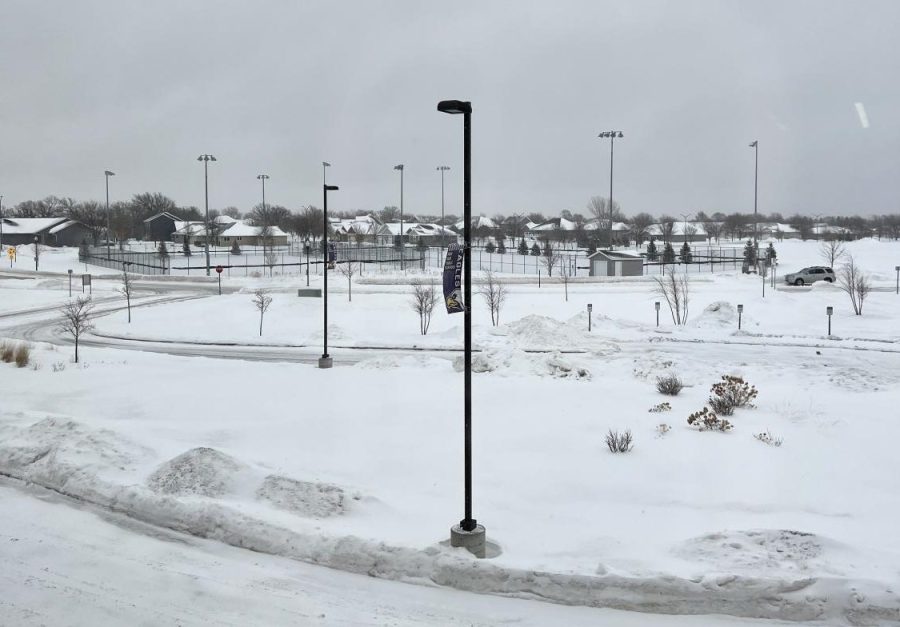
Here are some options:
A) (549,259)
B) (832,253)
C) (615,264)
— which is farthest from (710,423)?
(832,253)

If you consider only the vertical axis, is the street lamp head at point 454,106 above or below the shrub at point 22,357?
above

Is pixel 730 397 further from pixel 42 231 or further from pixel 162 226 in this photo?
pixel 42 231

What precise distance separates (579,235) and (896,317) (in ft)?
297

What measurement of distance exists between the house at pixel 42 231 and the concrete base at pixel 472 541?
112758 mm

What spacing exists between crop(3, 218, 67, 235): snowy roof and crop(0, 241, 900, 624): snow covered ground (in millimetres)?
97938

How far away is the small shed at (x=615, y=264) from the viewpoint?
224 ft

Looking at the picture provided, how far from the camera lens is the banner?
30.8 feet

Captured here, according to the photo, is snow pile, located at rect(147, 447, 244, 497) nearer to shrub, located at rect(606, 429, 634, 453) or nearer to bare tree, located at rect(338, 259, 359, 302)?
shrub, located at rect(606, 429, 634, 453)

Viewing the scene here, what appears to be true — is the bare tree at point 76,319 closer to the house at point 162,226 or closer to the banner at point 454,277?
the banner at point 454,277

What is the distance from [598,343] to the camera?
30.4 metres

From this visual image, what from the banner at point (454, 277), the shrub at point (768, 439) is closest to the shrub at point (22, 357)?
the banner at point (454, 277)

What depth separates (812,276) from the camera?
58.2m

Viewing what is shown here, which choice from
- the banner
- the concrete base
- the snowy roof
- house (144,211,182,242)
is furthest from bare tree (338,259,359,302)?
the snowy roof

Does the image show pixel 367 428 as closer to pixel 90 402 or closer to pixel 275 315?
pixel 90 402
